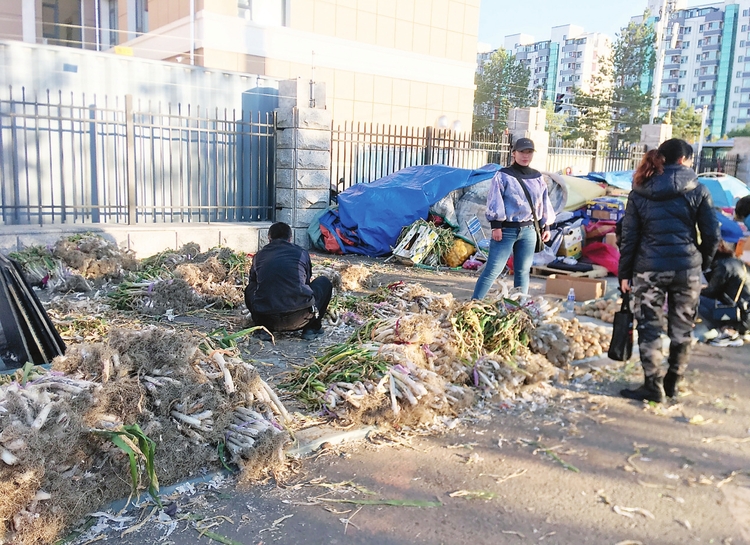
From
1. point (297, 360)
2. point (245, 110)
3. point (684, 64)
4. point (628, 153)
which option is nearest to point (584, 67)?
point (684, 64)

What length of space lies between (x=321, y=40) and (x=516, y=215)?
44.5ft

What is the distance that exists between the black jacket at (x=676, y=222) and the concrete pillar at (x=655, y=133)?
18.8m

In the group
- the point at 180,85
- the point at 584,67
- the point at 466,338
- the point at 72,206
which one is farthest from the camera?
the point at 584,67

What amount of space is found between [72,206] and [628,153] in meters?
18.4

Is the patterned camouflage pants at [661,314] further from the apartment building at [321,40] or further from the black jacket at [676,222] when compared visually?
the apartment building at [321,40]

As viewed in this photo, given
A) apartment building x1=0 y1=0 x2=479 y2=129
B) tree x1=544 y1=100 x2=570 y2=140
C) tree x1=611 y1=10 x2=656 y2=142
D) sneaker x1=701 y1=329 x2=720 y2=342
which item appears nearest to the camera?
sneaker x1=701 y1=329 x2=720 y2=342

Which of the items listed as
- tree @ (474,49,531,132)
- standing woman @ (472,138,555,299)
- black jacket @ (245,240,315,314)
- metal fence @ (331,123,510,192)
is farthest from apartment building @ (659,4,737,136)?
black jacket @ (245,240,315,314)

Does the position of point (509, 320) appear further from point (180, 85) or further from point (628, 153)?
point (628, 153)

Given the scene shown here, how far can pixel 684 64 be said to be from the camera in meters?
99.9

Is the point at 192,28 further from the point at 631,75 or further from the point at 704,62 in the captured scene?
the point at 704,62

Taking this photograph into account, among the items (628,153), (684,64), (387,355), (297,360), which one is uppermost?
(684,64)

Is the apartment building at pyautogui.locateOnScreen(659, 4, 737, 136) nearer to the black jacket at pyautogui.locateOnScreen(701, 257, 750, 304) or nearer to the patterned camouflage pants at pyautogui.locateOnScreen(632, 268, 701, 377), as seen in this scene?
the black jacket at pyautogui.locateOnScreen(701, 257, 750, 304)

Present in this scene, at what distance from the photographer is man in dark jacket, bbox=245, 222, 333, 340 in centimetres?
579

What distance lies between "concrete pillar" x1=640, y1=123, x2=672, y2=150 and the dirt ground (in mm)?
19412
